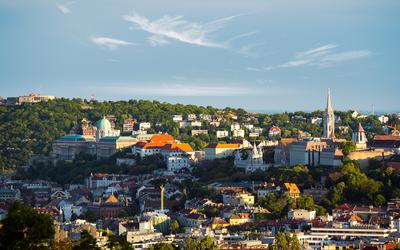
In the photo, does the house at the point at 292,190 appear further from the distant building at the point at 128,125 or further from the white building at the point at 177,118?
the white building at the point at 177,118

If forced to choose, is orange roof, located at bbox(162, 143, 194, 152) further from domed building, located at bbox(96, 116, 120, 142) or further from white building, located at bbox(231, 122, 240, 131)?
white building, located at bbox(231, 122, 240, 131)

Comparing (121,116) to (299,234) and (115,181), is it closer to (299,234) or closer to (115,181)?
(115,181)

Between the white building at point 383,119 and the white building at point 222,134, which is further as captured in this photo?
the white building at point 383,119

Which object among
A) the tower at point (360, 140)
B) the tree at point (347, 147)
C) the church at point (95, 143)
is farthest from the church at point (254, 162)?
the church at point (95, 143)

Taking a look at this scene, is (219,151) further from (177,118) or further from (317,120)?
(177,118)

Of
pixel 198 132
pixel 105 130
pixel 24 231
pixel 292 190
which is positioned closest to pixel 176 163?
pixel 292 190

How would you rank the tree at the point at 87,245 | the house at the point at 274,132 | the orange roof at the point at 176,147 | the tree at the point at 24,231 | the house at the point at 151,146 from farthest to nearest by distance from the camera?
the house at the point at 274,132, the house at the point at 151,146, the orange roof at the point at 176,147, the tree at the point at 87,245, the tree at the point at 24,231
